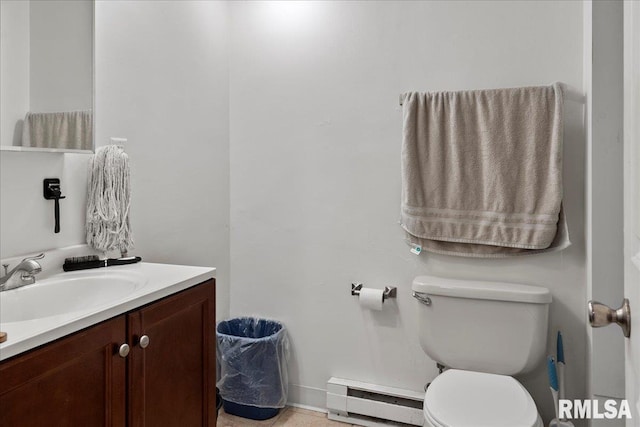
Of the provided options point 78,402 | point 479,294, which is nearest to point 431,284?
point 479,294

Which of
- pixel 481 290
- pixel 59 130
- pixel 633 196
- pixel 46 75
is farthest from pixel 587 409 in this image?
pixel 46 75

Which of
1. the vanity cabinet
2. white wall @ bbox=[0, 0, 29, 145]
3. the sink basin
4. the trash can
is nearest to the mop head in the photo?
the sink basin

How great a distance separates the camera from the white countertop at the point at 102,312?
88cm

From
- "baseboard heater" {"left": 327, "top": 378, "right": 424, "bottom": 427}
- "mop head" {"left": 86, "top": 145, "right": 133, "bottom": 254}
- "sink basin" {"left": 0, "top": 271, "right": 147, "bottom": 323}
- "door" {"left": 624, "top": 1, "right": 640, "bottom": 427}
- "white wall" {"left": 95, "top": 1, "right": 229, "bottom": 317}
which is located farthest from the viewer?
"baseboard heater" {"left": 327, "top": 378, "right": 424, "bottom": 427}

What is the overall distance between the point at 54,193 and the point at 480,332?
1.67m

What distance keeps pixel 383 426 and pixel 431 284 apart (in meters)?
0.75

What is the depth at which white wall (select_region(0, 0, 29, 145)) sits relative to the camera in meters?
1.31

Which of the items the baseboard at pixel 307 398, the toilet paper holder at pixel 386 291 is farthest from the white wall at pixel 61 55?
the baseboard at pixel 307 398

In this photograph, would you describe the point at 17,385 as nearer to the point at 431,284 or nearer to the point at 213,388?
the point at 213,388

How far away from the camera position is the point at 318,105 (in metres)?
2.23

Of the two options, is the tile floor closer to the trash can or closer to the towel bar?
the trash can

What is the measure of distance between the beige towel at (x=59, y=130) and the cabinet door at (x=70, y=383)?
0.69 meters

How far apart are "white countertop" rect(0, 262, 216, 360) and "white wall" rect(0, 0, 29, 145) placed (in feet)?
1.74

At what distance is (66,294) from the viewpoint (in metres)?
1.34
